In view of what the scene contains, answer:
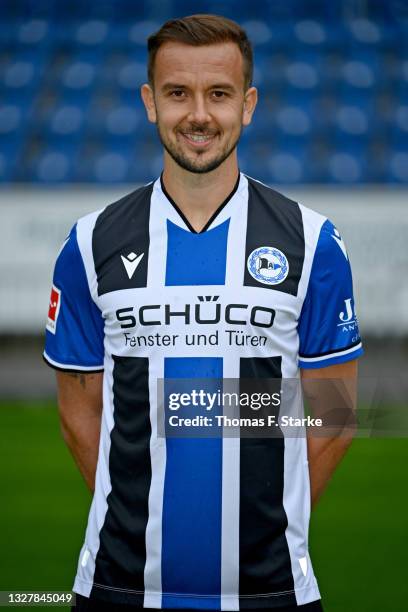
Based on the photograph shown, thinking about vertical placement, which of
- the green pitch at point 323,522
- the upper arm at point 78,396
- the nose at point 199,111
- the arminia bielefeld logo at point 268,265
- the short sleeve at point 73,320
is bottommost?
the green pitch at point 323,522

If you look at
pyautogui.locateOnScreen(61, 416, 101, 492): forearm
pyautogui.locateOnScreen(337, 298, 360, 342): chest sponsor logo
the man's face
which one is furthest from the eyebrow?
pyautogui.locateOnScreen(61, 416, 101, 492): forearm

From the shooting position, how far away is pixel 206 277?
7.72ft

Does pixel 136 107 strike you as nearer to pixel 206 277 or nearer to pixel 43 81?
pixel 43 81

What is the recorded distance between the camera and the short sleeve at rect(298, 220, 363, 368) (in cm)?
239

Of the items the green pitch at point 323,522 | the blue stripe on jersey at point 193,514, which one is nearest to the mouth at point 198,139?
the blue stripe on jersey at point 193,514

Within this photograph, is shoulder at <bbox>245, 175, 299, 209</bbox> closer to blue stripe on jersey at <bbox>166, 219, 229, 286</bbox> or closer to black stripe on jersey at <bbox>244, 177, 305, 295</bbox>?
black stripe on jersey at <bbox>244, 177, 305, 295</bbox>

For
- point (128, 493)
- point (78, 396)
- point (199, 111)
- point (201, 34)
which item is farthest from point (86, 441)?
point (201, 34)

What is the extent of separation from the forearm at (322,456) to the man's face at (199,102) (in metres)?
0.70

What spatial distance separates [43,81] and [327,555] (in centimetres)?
1008

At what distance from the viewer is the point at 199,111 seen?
7.55ft

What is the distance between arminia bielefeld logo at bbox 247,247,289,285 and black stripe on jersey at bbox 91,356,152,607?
0.31 meters

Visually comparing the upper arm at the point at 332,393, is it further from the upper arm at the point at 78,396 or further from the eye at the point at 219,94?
the eye at the point at 219,94

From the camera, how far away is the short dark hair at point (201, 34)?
2.36 metres

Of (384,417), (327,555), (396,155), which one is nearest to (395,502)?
(327,555)
